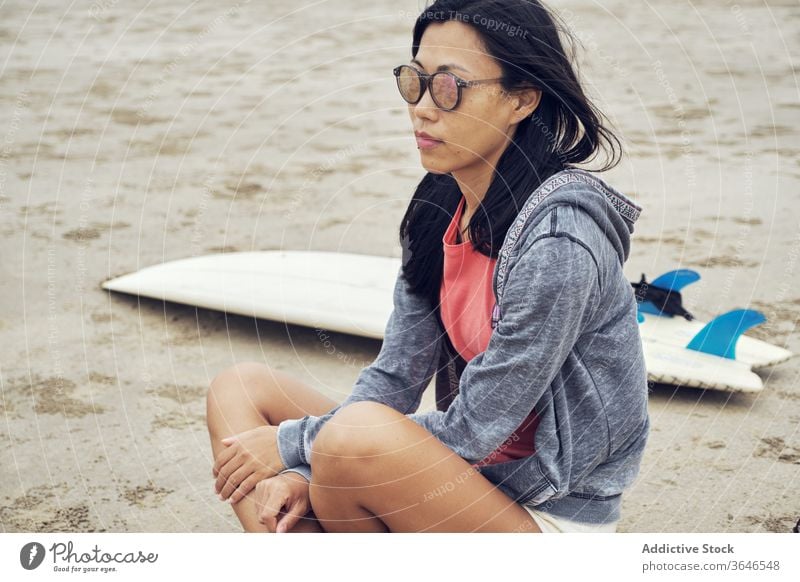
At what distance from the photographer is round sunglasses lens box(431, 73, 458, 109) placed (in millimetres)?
1478

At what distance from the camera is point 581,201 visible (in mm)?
1374

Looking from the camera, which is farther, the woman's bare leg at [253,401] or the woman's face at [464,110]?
the woman's bare leg at [253,401]

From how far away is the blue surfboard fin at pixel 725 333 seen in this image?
2668mm

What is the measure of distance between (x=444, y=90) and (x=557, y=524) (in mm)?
675

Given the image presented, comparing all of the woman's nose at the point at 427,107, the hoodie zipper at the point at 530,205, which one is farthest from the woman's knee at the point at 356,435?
the woman's nose at the point at 427,107

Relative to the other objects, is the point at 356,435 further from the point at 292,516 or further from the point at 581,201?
the point at 581,201

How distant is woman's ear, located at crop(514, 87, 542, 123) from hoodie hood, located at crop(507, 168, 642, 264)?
121 mm

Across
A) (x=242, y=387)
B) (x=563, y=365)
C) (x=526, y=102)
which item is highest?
(x=526, y=102)

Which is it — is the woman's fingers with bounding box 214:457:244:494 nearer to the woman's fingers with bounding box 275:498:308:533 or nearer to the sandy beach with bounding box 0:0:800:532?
the woman's fingers with bounding box 275:498:308:533

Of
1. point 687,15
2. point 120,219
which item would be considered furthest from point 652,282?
point 687,15

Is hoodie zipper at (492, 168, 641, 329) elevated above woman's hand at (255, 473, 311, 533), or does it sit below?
above
